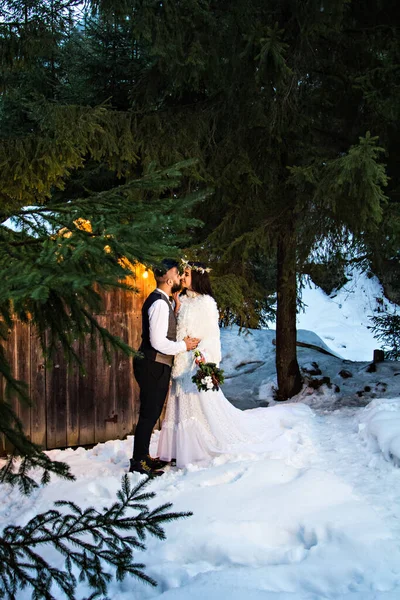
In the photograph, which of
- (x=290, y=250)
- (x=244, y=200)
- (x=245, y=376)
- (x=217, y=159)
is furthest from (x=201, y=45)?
(x=245, y=376)

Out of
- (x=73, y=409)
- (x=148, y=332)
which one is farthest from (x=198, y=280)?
(x=73, y=409)

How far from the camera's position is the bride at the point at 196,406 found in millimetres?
5332

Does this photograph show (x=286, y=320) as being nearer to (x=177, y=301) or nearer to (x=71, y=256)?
(x=177, y=301)

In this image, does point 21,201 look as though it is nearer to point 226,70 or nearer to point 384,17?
point 226,70

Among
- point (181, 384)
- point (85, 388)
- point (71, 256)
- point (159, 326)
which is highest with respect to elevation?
point (71, 256)

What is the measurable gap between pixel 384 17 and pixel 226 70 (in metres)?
2.42

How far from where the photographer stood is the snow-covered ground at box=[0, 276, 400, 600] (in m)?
2.90

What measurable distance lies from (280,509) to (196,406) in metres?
1.83

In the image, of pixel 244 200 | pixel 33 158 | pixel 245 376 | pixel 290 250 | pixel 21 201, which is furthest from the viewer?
pixel 245 376

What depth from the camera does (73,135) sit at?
266 inches

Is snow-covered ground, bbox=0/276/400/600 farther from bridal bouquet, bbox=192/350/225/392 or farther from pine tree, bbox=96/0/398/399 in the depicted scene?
pine tree, bbox=96/0/398/399

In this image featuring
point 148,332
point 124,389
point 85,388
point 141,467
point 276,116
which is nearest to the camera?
point 141,467

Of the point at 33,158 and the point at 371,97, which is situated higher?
the point at 371,97

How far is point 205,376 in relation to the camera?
5285 mm
